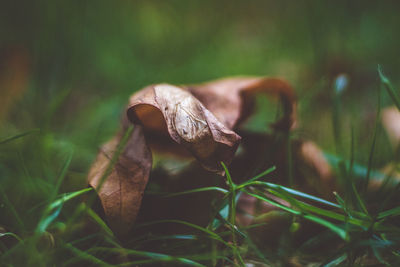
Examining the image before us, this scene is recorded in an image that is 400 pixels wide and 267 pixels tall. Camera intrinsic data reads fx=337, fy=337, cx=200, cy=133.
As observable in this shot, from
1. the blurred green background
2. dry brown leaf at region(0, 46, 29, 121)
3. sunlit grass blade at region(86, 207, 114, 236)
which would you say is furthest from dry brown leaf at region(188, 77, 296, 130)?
dry brown leaf at region(0, 46, 29, 121)

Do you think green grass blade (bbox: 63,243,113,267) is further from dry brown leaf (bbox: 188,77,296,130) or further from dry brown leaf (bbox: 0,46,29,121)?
dry brown leaf (bbox: 0,46,29,121)

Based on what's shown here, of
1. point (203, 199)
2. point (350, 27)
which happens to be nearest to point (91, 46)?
point (350, 27)

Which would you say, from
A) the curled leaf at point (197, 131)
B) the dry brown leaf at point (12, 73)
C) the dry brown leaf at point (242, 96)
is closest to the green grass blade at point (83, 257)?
the curled leaf at point (197, 131)

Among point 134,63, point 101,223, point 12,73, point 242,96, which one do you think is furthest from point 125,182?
point 134,63

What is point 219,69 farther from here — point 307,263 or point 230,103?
point 307,263

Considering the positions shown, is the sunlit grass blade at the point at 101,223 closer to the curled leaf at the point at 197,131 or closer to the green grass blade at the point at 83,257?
the green grass blade at the point at 83,257
